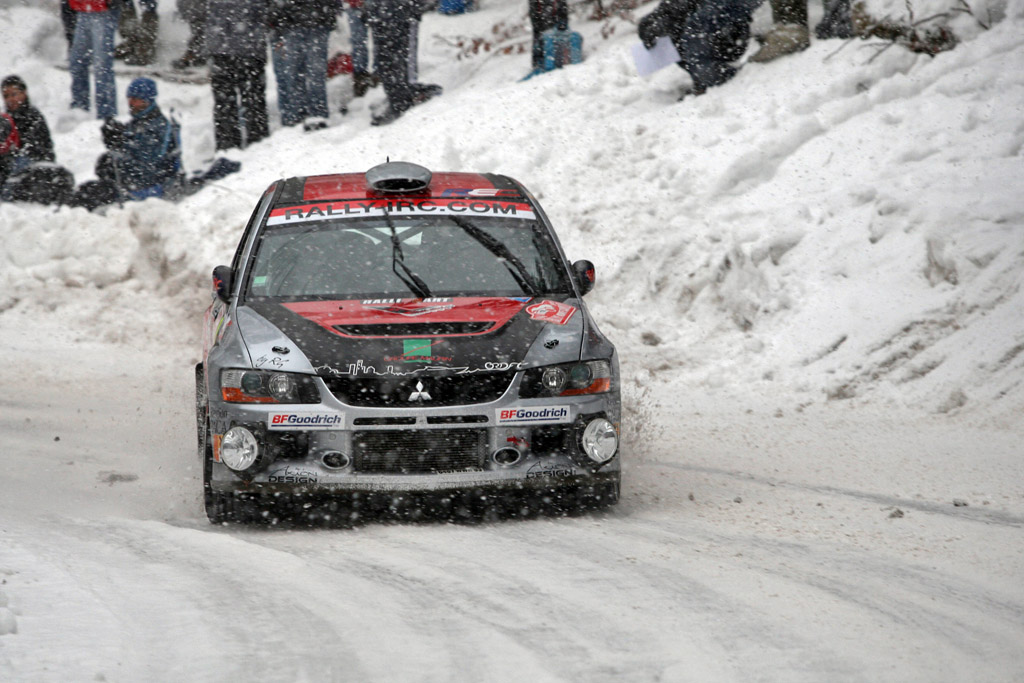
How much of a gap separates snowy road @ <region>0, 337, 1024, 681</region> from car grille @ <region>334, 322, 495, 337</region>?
3.06ft

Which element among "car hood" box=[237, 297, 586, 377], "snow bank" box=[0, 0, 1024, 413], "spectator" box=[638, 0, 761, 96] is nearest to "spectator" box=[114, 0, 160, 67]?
"snow bank" box=[0, 0, 1024, 413]

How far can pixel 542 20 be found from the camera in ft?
53.0

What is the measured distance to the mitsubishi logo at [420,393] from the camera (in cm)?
598

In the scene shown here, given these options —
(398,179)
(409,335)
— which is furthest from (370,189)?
(409,335)

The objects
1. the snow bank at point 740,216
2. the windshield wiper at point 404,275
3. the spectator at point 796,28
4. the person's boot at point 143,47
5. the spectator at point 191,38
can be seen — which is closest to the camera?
the windshield wiper at point 404,275

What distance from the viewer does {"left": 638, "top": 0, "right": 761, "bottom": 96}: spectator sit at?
1381 centimetres

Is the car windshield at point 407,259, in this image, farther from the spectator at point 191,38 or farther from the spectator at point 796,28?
the spectator at point 191,38

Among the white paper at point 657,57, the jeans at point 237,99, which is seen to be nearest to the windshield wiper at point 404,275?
the white paper at point 657,57

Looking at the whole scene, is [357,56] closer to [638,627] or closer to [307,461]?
[307,461]

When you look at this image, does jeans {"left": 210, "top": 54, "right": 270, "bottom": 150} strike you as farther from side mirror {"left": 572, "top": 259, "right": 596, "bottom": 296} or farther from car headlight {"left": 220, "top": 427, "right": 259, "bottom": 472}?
car headlight {"left": 220, "top": 427, "right": 259, "bottom": 472}

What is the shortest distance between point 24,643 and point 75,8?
1418 cm

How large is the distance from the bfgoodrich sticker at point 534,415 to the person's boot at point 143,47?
1566cm

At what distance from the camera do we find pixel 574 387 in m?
6.20

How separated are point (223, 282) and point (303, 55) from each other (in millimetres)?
9421
